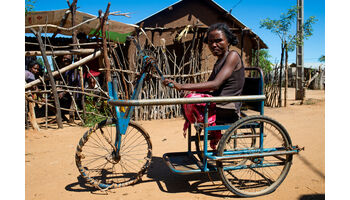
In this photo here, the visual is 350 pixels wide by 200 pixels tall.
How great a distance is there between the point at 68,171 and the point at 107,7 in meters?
3.72

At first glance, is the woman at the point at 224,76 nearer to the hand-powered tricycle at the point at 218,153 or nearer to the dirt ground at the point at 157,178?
the hand-powered tricycle at the point at 218,153

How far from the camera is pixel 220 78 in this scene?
100.0 inches

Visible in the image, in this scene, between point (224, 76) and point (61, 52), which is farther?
point (61, 52)

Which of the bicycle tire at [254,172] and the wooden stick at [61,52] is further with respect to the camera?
the wooden stick at [61,52]

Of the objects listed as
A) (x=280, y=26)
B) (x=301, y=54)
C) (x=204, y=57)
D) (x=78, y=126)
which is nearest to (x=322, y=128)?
(x=204, y=57)

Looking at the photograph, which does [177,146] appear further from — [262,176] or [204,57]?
[204,57]

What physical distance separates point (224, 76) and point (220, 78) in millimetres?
50

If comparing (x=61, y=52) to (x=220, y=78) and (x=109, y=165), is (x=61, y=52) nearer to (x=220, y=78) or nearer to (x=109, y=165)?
(x=109, y=165)

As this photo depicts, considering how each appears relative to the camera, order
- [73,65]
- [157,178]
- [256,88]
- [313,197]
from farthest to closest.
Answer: [73,65] < [157,178] < [256,88] < [313,197]

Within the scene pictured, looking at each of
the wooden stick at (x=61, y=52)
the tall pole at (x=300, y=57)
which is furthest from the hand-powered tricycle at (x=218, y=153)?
the tall pole at (x=300, y=57)

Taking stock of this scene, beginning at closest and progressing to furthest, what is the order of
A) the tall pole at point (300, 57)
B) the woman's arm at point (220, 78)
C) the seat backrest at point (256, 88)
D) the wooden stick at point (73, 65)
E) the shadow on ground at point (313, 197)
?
the woman's arm at point (220, 78) < the shadow on ground at point (313, 197) < the seat backrest at point (256, 88) < the wooden stick at point (73, 65) < the tall pole at point (300, 57)

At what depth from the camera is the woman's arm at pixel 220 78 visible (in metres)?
2.46

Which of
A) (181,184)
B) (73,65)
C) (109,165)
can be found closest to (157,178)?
(181,184)

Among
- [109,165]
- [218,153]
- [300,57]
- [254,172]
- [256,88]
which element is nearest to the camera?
[218,153]
